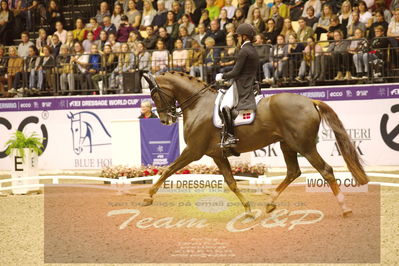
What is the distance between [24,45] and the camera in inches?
768

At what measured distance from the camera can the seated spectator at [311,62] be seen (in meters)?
15.0

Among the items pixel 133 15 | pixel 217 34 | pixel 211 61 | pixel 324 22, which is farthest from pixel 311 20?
pixel 133 15

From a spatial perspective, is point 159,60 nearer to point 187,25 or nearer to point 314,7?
point 187,25

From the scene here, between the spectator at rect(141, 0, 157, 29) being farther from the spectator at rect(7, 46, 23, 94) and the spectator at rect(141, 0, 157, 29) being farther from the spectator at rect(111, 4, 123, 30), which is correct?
the spectator at rect(7, 46, 23, 94)

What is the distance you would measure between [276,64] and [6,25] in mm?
10209

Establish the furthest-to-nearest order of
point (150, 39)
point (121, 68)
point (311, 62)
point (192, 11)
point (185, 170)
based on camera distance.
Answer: point (192, 11), point (150, 39), point (121, 68), point (311, 62), point (185, 170)

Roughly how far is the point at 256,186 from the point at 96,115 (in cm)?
618

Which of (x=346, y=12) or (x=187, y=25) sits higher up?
(x=346, y=12)

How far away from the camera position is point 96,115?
1642cm

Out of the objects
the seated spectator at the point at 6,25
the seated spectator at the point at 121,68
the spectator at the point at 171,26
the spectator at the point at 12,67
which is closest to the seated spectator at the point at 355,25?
the spectator at the point at 171,26

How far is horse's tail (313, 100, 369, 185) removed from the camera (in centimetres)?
877

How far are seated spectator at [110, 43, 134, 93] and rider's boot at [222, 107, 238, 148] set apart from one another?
797 cm

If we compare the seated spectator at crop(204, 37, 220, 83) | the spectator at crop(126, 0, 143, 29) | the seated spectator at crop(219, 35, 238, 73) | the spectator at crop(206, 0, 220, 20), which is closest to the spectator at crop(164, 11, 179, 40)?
the spectator at crop(206, 0, 220, 20)

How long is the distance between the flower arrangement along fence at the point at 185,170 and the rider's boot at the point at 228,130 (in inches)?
129
